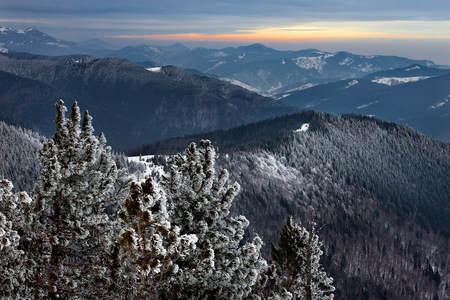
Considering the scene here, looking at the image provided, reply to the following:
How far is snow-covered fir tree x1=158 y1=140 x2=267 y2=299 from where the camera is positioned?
528 inches

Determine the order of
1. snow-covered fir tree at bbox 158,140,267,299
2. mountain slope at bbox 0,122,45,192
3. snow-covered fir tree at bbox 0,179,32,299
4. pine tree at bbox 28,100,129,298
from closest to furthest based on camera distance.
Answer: snow-covered fir tree at bbox 0,179,32,299, snow-covered fir tree at bbox 158,140,267,299, pine tree at bbox 28,100,129,298, mountain slope at bbox 0,122,45,192

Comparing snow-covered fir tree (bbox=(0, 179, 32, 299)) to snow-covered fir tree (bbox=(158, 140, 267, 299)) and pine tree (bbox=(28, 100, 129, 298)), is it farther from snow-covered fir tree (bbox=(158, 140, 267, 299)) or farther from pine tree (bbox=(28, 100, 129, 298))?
snow-covered fir tree (bbox=(158, 140, 267, 299))

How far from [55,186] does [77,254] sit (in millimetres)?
2942

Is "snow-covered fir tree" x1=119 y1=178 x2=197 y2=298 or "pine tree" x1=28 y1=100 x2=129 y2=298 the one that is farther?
"pine tree" x1=28 y1=100 x2=129 y2=298

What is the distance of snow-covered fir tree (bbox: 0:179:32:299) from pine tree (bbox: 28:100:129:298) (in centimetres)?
45

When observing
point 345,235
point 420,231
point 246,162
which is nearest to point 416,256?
point 420,231

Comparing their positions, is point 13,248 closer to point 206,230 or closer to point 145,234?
point 145,234

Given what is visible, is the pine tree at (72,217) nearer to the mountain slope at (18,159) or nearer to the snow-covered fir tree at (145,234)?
the snow-covered fir tree at (145,234)

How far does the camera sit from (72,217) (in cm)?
1535

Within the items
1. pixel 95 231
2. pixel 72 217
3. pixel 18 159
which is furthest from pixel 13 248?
pixel 18 159

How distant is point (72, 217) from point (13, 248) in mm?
3177

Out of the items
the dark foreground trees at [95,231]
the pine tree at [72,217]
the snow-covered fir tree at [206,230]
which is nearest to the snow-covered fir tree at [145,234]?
the dark foreground trees at [95,231]

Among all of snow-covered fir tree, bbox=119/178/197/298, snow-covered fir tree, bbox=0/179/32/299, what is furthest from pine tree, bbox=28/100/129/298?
snow-covered fir tree, bbox=119/178/197/298

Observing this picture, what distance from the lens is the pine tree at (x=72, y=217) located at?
1364 centimetres
